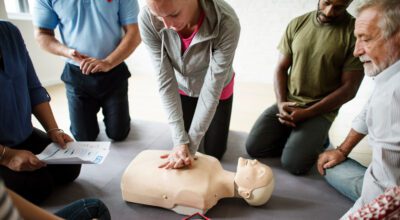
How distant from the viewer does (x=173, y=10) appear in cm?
96

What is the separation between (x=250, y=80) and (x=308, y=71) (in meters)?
1.88

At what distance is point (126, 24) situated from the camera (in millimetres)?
1760

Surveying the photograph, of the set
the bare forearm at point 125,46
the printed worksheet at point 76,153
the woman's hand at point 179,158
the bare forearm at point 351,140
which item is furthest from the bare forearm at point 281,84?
the printed worksheet at point 76,153

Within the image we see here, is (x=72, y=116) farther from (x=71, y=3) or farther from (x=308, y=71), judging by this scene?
(x=308, y=71)

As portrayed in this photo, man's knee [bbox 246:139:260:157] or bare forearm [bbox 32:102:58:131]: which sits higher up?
bare forearm [bbox 32:102:58:131]

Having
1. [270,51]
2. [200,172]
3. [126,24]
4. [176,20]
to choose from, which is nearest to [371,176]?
[200,172]

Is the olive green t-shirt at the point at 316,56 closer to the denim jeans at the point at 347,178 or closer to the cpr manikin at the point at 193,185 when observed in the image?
the denim jeans at the point at 347,178

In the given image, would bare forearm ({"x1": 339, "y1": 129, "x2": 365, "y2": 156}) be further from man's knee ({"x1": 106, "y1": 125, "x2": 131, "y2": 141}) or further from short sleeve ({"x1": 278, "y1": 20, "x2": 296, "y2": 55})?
man's knee ({"x1": 106, "y1": 125, "x2": 131, "y2": 141})

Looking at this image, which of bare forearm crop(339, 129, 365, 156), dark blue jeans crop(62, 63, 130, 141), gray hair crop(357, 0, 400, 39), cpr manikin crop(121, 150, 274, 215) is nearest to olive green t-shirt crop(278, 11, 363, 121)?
bare forearm crop(339, 129, 365, 156)

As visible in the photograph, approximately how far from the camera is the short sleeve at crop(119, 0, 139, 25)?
1713 mm

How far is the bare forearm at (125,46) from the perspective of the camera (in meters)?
1.70

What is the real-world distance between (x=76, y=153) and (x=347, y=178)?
51.1 inches

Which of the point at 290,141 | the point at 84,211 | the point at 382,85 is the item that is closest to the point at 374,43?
the point at 382,85

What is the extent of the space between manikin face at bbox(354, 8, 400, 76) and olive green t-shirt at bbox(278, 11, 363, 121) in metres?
0.44
